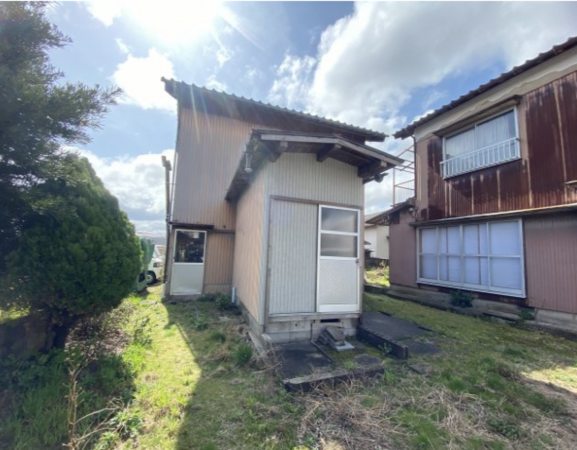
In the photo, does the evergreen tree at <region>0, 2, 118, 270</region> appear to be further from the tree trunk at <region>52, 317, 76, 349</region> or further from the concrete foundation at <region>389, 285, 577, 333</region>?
the concrete foundation at <region>389, 285, 577, 333</region>

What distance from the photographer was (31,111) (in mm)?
2809

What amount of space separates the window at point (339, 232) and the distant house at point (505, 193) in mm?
4513

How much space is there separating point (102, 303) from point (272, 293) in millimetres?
2473

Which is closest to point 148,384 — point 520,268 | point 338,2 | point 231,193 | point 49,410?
point 49,410

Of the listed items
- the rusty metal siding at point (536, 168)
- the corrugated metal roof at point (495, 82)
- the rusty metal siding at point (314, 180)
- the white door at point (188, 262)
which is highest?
the corrugated metal roof at point (495, 82)

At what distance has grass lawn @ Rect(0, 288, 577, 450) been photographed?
2.30 m

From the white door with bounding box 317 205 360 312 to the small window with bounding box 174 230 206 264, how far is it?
573 cm

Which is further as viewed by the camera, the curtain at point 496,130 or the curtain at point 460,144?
the curtain at point 460,144

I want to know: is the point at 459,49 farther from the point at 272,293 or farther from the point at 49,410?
the point at 49,410

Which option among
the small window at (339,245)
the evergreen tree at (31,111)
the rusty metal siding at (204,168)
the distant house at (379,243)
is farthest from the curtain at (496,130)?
the distant house at (379,243)

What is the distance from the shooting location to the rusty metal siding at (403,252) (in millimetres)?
9859

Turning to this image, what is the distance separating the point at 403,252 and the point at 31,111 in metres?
10.8

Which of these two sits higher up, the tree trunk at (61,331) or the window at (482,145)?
the window at (482,145)

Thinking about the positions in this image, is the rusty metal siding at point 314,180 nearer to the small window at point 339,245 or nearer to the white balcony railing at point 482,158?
the small window at point 339,245
